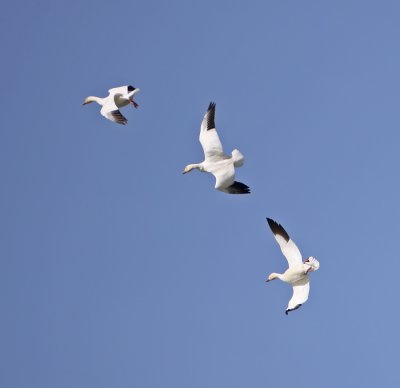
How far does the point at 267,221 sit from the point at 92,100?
6.81 metres

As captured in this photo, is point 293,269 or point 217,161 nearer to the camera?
point 293,269

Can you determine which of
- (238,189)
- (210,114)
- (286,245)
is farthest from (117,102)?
(286,245)

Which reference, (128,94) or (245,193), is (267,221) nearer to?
(245,193)

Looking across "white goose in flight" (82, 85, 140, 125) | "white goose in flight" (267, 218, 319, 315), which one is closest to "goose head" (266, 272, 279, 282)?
"white goose in flight" (267, 218, 319, 315)

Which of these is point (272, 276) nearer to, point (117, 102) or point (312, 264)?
point (312, 264)

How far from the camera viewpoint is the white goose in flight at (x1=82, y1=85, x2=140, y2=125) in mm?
33075

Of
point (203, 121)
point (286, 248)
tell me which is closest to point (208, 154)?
point (203, 121)

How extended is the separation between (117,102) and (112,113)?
0.41m

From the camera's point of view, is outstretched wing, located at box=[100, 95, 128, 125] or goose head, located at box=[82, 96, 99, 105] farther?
goose head, located at box=[82, 96, 99, 105]

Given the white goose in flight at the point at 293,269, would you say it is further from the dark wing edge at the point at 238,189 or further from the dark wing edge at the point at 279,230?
the dark wing edge at the point at 238,189

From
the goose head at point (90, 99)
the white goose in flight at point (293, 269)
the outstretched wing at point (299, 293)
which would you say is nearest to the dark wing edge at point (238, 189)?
the white goose in flight at point (293, 269)

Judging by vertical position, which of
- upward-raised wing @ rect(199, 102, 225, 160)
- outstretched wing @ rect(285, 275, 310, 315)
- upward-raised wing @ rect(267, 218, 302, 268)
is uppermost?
upward-raised wing @ rect(199, 102, 225, 160)

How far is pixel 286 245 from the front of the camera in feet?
107

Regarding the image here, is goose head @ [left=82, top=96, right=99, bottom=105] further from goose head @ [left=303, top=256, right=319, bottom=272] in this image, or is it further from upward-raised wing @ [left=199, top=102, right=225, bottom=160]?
goose head @ [left=303, top=256, right=319, bottom=272]
